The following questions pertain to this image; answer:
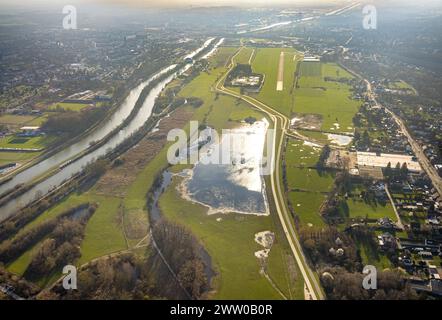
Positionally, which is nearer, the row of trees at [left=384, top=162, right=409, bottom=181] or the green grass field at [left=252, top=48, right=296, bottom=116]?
the row of trees at [left=384, top=162, right=409, bottom=181]

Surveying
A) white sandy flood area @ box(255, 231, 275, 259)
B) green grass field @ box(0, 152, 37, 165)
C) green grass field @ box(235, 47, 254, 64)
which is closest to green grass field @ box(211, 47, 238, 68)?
green grass field @ box(235, 47, 254, 64)

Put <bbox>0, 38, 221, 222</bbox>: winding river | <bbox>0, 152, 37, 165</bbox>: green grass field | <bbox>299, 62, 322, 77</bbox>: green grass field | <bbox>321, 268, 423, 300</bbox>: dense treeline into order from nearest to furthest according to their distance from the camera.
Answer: <bbox>321, 268, 423, 300</bbox>: dense treeline, <bbox>0, 38, 221, 222</bbox>: winding river, <bbox>0, 152, 37, 165</bbox>: green grass field, <bbox>299, 62, 322, 77</bbox>: green grass field

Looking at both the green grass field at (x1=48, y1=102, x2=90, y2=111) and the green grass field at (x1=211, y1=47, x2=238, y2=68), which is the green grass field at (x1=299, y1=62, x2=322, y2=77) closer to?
the green grass field at (x1=211, y1=47, x2=238, y2=68)

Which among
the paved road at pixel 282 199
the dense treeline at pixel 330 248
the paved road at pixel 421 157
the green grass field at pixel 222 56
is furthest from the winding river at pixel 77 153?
the paved road at pixel 421 157

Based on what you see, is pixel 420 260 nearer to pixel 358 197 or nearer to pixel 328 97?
pixel 358 197

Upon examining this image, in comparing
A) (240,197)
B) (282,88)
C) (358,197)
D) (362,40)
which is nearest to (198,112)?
(282,88)

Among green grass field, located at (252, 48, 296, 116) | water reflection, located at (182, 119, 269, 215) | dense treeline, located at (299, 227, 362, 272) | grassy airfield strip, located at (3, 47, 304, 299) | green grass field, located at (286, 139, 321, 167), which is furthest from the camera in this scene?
green grass field, located at (252, 48, 296, 116)

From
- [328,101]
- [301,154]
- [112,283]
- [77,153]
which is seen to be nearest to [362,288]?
[112,283]

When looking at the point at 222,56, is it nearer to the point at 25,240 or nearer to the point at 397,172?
the point at 397,172

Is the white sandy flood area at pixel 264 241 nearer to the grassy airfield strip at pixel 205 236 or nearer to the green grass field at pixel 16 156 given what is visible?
the grassy airfield strip at pixel 205 236
